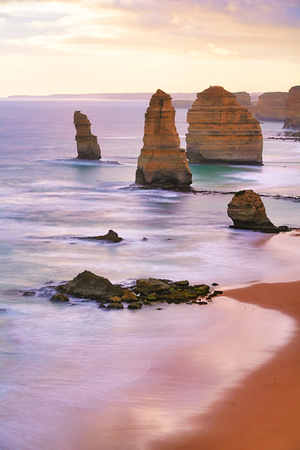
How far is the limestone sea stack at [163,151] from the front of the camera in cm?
6253

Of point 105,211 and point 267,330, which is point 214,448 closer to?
point 267,330

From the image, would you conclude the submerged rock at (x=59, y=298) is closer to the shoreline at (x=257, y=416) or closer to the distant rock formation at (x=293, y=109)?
the shoreline at (x=257, y=416)

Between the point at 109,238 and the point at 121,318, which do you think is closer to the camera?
the point at 121,318

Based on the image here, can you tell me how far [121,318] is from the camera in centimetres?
2570

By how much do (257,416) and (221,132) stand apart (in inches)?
2654

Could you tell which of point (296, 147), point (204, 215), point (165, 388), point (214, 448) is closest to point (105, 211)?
point (204, 215)

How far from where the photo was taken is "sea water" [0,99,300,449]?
714 inches

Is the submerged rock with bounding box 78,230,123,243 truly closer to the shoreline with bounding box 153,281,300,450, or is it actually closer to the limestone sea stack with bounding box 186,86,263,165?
the shoreline with bounding box 153,281,300,450

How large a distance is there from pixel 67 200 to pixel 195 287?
32.0 meters

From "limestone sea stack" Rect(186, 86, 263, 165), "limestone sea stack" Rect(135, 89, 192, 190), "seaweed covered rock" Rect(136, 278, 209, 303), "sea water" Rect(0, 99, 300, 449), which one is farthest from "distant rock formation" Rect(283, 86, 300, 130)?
"seaweed covered rock" Rect(136, 278, 209, 303)

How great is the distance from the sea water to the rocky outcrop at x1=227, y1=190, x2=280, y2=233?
101 centimetres

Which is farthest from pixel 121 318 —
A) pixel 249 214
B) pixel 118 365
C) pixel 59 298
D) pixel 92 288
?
pixel 249 214

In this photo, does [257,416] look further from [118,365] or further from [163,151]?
[163,151]

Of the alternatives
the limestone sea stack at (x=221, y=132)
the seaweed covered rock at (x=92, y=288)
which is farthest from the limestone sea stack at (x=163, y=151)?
the seaweed covered rock at (x=92, y=288)
